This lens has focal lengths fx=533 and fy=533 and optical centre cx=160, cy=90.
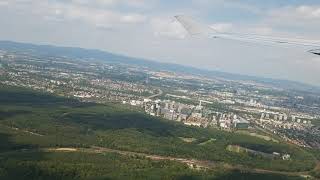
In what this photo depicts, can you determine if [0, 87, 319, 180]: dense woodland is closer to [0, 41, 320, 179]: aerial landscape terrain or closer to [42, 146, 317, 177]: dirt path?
[0, 41, 320, 179]: aerial landscape terrain

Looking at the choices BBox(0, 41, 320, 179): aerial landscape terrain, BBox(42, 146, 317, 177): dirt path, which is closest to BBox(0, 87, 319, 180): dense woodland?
BBox(0, 41, 320, 179): aerial landscape terrain

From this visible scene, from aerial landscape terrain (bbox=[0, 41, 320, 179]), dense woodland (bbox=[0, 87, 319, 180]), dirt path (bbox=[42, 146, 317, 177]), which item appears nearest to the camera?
dense woodland (bbox=[0, 87, 319, 180])

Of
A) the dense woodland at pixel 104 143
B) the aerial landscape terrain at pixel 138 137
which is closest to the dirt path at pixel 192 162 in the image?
the aerial landscape terrain at pixel 138 137

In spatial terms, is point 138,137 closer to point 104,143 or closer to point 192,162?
point 104,143

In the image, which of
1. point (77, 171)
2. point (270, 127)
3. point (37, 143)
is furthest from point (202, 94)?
point (77, 171)

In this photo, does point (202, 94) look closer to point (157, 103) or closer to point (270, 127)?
point (157, 103)

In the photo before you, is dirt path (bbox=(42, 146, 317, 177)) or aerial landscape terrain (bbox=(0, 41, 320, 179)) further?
dirt path (bbox=(42, 146, 317, 177))

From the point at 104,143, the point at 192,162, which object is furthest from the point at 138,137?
the point at 192,162

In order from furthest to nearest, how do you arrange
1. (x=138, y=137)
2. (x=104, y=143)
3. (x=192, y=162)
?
(x=138, y=137)
(x=104, y=143)
(x=192, y=162)

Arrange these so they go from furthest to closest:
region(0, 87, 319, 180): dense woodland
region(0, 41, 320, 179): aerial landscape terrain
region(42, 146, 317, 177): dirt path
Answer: region(42, 146, 317, 177): dirt path < region(0, 41, 320, 179): aerial landscape terrain < region(0, 87, 319, 180): dense woodland
